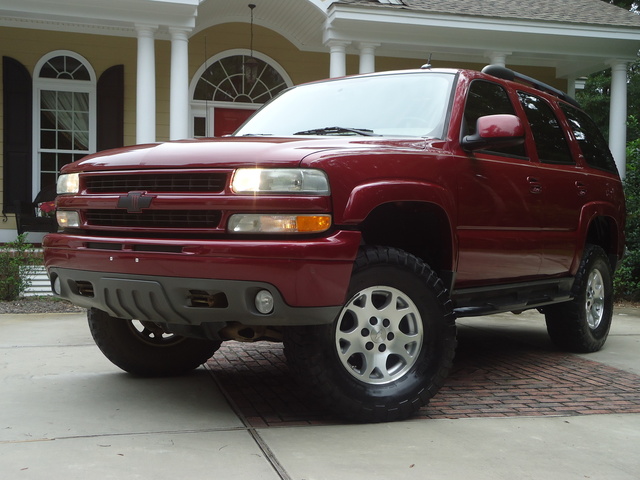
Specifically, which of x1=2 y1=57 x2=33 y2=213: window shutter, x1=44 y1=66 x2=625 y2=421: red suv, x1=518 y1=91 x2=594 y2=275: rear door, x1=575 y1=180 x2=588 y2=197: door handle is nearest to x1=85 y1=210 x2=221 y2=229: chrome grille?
x1=44 y1=66 x2=625 y2=421: red suv

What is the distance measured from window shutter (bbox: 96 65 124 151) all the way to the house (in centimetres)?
2

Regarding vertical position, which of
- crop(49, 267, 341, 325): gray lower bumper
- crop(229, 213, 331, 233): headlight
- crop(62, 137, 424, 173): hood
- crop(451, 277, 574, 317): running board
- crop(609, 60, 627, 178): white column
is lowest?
crop(451, 277, 574, 317): running board

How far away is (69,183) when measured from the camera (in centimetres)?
454

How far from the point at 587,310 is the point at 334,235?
3410 mm

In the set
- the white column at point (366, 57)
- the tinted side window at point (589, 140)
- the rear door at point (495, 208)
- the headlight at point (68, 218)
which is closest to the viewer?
the headlight at point (68, 218)

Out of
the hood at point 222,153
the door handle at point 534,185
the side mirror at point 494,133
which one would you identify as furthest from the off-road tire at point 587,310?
the hood at point 222,153

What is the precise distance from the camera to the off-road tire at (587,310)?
620 centimetres

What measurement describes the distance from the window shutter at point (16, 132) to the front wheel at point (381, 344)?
35.8ft

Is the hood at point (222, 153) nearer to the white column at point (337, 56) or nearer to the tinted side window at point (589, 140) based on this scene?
the tinted side window at point (589, 140)

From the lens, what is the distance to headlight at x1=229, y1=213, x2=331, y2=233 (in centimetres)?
367

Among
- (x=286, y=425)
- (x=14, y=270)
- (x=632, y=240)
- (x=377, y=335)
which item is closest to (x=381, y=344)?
(x=377, y=335)

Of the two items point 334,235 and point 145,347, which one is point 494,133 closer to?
point 334,235

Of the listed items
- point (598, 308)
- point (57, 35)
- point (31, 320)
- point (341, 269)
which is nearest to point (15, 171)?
point (57, 35)

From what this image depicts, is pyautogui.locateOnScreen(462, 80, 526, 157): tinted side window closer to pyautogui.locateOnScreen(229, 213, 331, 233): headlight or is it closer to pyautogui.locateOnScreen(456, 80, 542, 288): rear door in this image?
pyautogui.locateOnScreen(456, 80, 542, 288): rear door
